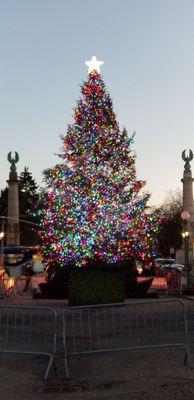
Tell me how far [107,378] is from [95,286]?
13727 mm

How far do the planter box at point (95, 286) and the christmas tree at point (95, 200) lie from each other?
4.72 m

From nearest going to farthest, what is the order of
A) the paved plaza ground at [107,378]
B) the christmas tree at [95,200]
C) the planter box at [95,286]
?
the paved plaza ground at [107,378] < the planter box at [95,286] < the christmas tree at [95,200]

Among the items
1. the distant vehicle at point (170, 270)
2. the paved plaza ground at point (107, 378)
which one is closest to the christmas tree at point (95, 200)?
the distant vehicle at point (170, 270)

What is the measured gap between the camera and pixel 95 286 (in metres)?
22.2

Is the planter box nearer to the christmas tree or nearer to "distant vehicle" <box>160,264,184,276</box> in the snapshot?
the christmas tree

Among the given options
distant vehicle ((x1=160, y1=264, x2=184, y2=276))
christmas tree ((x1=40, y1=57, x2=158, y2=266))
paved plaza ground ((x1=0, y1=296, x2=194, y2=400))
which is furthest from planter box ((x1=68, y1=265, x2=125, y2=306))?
paved plaza ground ((x1=0, y1=296, x2=194, y2=400))

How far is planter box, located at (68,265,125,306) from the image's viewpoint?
2202 cm

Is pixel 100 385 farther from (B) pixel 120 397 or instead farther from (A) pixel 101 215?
(A) pixel 101 215

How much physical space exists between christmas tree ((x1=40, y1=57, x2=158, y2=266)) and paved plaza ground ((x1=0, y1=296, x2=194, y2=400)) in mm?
16480

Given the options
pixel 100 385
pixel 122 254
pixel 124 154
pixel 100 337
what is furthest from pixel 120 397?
pixel 124 154

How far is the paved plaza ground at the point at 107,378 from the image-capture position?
7.49 m

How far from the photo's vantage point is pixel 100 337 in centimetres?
1199

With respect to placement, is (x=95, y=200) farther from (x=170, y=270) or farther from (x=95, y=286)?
(x=170, y=270)

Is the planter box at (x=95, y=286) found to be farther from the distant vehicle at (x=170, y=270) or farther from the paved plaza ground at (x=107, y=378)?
the paved plaza ground at (x=107, y=378)
